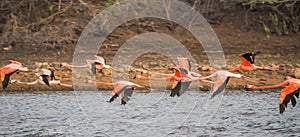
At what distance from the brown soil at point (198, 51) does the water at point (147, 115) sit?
0.93m

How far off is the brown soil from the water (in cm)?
93

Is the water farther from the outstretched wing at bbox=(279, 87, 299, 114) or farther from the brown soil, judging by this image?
the outstretched wing at bbox=(279, 87, 299, 114)

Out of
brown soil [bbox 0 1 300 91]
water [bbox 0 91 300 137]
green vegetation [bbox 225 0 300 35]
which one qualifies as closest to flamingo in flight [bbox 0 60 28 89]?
water [bbox 0 91 300 137]

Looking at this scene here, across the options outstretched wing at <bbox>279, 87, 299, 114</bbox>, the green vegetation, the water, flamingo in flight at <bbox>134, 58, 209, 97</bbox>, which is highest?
the green vegetation

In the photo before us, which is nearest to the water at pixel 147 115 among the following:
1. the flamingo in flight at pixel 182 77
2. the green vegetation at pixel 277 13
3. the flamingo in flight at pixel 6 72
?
the flamingo in flight at pixel 182 77

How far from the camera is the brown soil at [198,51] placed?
19.7 meters

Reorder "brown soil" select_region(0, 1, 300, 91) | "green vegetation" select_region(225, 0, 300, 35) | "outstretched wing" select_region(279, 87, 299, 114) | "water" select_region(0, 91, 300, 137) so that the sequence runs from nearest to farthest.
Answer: "outstretched wing" select_region(279, 87, 299, 114)
"water" select_region(0, 91, 300, 137)
"brown soil" select_region(0, 1, 300, 91)
"green vegetation" select_region(225, 0, 300, 35)

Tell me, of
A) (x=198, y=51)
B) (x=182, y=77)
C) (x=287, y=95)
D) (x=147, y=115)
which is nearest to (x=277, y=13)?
(x=198, y=51)

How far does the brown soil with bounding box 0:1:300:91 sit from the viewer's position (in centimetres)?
1966

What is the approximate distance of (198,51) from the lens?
864 inches

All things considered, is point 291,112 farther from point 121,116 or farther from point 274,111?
point 121,116

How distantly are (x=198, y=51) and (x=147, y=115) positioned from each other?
5.96m

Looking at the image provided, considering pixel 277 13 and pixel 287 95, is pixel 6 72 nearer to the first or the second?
pixel 287 95

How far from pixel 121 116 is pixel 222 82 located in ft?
10.1
